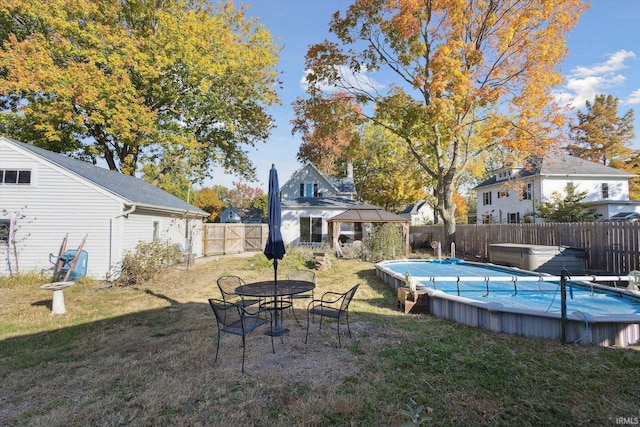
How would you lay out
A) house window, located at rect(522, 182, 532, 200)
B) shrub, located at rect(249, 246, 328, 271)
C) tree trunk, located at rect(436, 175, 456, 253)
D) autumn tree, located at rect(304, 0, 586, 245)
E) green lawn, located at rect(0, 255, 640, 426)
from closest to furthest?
green lawn, located at rect(0, 255, 640, 426) < shrub, located at rect(249, 246, 328, 271) < autumn tree, located at rect(304, 0, 586, 245) < tree trunk, located at rect(436, 175, 456, 253) < house window, located at rect(522, 182, 532, 200)

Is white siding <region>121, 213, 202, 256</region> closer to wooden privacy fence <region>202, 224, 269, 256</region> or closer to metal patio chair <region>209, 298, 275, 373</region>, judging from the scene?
wooden privacy fence <region>202, 224, 269, 256</region>

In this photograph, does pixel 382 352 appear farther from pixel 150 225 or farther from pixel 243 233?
pixel 243 233

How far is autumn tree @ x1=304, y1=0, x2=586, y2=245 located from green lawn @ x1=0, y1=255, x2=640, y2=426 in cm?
1177

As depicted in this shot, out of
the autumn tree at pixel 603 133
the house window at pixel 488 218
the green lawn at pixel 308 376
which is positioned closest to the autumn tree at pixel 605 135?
the autumn tree at pixel 603 133

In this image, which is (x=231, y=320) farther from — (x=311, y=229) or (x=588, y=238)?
(x=311, y=229)

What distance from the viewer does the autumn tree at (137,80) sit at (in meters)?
15.5

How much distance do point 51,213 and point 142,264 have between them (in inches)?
164

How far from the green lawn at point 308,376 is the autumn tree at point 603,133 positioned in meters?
41.5

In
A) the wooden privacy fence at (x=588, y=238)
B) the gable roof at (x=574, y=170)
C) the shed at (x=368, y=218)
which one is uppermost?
the gable roof at (x=574, y=170)

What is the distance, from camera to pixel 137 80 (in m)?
18.2

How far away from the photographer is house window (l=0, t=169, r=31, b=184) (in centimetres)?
1122

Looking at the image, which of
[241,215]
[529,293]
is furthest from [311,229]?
[241,215]

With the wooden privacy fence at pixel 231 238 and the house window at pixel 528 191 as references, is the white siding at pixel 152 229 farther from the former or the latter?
the house window at pixel 528 191

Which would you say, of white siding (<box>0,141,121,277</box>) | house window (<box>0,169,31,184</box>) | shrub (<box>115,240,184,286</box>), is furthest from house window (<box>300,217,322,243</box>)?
house window (<box>0,169,31,184</box>)
